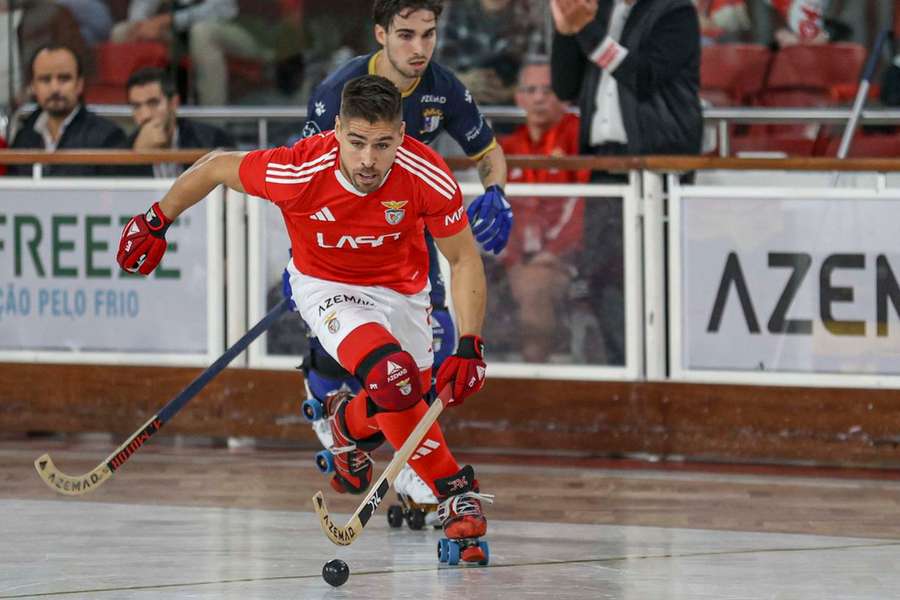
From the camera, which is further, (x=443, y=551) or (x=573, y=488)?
(x=573, y=488)

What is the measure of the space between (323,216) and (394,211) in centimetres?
22

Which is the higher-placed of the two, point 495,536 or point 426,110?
point 426,110

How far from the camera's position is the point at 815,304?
8.00 m

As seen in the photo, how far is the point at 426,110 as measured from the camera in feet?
22.5

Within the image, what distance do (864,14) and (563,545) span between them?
5736 mm

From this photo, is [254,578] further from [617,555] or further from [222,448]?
[222,448]

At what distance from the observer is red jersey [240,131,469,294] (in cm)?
590

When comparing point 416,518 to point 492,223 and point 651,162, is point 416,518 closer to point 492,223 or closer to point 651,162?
point 492,223

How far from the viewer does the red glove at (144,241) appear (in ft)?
20.2

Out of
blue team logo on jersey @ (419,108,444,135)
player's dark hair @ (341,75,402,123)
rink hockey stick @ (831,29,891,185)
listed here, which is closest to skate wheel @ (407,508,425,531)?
blue team logo on jersey @ (419,108,444,135)

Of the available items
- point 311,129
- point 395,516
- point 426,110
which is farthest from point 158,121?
point 395,516

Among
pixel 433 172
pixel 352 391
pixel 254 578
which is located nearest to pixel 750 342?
pixel 352 391

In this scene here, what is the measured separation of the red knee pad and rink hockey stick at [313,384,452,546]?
9 cm

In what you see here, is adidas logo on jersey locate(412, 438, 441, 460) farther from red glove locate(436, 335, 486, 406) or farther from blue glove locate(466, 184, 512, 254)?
blue glove locate(466, 184, 512, 254)
